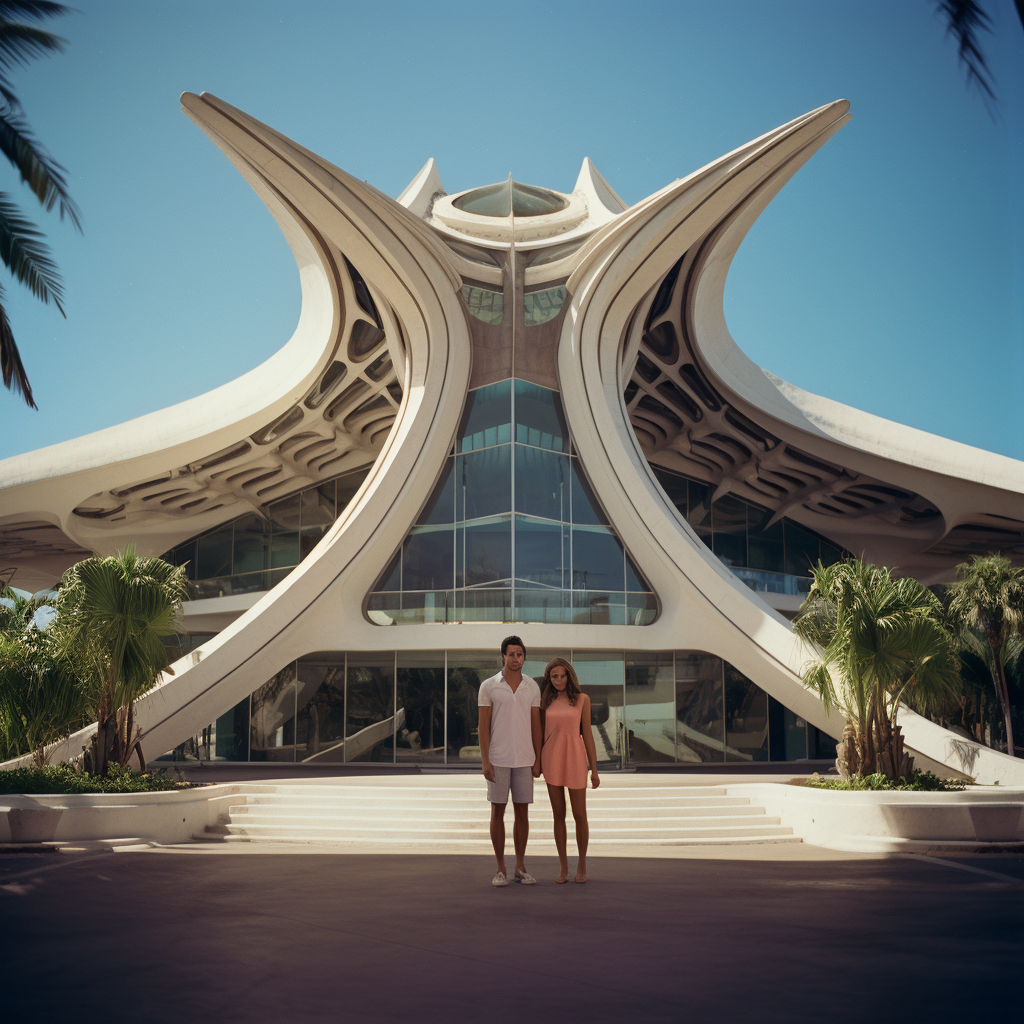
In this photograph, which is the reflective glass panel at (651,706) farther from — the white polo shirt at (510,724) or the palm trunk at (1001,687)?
the white polo shirt at (510,724)

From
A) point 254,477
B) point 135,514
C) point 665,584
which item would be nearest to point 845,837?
point 665,584

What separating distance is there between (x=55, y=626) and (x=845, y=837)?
1010cm

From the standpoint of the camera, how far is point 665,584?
1966 centimetres

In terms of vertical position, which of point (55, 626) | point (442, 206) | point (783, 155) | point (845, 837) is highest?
point (442, 206)

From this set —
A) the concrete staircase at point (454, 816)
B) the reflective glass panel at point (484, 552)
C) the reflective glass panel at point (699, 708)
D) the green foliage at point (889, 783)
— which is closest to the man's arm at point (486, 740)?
the concrete staircase at point (454, 816)

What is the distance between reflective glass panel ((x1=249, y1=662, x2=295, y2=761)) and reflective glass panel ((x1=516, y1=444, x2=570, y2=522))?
645 centimetres

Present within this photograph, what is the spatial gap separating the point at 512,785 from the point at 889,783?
265 inches

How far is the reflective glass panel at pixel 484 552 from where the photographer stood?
771 inches

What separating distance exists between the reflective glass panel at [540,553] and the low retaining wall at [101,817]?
380 inches

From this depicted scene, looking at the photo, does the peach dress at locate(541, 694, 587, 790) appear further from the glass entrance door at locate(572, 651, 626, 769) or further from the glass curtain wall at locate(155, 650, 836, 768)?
the glass entrance door at locate(572, 651, 626, 769)

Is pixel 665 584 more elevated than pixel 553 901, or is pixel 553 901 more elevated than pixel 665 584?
pixel 665 584

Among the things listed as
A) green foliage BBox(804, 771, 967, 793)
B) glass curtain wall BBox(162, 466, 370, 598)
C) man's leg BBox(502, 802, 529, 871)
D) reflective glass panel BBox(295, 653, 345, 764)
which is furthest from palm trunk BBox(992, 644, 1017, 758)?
glass curtain wall BBox(162, 466, 370, 598)

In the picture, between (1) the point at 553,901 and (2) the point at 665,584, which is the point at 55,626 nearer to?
(1) the point at 553,901

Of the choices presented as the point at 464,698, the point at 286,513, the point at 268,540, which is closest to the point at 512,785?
the point at 464,698
